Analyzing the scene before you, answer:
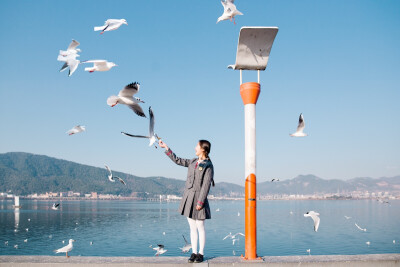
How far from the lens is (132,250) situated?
3006cm

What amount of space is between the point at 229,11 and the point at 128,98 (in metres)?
2.47

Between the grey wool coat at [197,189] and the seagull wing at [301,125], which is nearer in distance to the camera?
the grey wool coat at [197,189]

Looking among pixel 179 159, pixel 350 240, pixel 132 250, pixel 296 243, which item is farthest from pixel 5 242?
pixel 179 159

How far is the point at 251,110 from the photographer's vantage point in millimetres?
5539

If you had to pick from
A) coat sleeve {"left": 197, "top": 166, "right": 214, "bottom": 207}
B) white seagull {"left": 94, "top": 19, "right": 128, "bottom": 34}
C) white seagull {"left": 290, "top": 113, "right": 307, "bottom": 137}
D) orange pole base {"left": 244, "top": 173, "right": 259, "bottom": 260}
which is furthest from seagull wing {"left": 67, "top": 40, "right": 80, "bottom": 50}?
white seagull {"left": 290, "top": 113, "right": 307, "bottom": 137}

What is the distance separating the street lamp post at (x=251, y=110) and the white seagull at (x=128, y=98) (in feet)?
5.13

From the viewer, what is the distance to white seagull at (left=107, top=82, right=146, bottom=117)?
535 centimetres

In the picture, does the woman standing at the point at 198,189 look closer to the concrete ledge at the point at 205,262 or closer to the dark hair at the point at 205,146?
the dark hair at the point at 205,146

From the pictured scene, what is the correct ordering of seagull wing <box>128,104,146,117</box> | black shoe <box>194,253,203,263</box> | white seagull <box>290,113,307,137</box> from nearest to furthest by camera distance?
black shoe <box>194,253,203,263</box>, seagull wing <box>128,104,146,117</box>, white seagull <box>290,113,307,137</box>

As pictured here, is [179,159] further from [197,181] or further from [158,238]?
[158,238]

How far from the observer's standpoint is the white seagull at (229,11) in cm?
646

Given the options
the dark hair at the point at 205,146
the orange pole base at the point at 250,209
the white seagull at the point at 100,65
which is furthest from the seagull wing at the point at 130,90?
the orange pole base at the point at 250,209

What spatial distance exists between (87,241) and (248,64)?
34.2 metres

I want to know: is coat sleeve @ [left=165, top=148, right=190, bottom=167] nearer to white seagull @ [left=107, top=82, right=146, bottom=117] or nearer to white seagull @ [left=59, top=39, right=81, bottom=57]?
white seagull @ [left=107, top=82, right=146, bottom=117]
